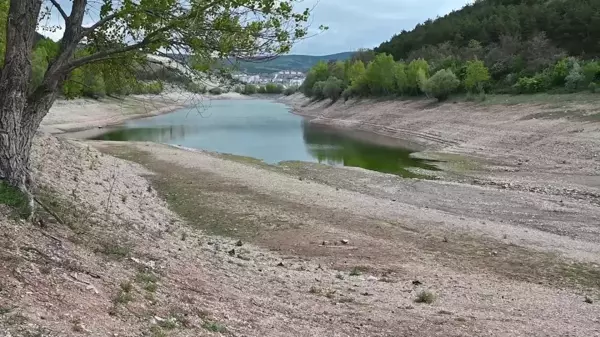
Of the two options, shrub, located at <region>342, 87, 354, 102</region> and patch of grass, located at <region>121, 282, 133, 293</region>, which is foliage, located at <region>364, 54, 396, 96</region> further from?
patch of grass, located at <region>121, 282, 133, 293</region>

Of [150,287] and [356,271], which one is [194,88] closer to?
[150,287]

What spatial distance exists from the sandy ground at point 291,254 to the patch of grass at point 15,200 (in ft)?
1.26

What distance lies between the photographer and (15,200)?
856cm

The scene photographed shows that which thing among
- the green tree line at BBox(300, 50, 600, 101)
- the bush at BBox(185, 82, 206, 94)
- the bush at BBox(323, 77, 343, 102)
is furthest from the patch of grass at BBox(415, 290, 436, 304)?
the bush at BBox(323, 77, 343, 102)

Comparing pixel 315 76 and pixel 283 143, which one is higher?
pixel 315 76

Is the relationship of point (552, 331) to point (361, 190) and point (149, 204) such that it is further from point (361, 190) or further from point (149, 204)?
point (361, 190)

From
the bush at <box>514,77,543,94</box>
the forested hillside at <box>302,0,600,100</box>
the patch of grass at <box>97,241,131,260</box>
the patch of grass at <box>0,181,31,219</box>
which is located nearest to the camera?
the patch of grass at <box>0,181,31,219</box>

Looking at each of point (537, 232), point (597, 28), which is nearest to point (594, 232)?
point (537, 232)

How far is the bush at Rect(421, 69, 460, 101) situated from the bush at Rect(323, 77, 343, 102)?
110 feet

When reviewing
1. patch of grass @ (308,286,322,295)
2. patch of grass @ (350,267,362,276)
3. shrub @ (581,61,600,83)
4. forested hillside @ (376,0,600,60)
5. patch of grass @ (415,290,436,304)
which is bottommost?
Result: patch of grass @ (350,267,362,276)

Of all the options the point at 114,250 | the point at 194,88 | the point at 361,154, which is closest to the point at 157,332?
the point at 114,250

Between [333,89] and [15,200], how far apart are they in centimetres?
9431

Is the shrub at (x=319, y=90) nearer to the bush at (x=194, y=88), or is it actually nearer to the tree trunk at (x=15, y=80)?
the bush at (x=194, y=88)

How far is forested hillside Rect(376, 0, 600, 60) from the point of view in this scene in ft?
283
